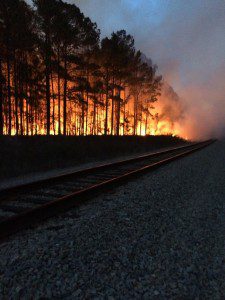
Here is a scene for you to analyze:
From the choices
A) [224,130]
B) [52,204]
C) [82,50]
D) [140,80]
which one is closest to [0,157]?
[52,204]

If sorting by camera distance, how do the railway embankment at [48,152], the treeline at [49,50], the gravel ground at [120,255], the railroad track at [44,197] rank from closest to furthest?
the gravel ground at [120,255] → the railroad track at [44,197] → the railway embankment at [48,152] → the treeline at [49,50]

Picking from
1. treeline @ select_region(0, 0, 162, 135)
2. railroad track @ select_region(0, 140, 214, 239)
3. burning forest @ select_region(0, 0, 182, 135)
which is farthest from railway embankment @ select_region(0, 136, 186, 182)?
treeline @ select_region(0, 0, 162, 135)

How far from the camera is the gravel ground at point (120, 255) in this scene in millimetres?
3576

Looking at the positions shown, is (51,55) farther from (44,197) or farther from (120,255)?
(120,255)

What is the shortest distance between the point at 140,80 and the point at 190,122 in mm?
47814

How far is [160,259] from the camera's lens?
4.42 metres

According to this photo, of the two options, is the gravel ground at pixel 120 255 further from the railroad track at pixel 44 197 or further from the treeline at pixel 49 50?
the treeline at pixel 49 50

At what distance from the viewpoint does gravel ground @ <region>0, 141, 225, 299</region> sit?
3.58 m

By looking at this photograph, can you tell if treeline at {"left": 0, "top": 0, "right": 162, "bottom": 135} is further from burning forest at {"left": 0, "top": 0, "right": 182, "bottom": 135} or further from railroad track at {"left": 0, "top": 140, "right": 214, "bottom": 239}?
railroad track at {"left": 0, "top": 140, "right": 214, "bottom": 239}

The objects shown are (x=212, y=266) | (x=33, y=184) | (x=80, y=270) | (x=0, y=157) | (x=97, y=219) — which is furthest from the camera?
(x=0, y=157)

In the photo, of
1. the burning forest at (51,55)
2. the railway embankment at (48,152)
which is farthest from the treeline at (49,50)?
the railway embankment at (48,152)

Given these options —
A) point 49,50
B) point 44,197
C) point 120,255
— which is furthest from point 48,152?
point 49,50

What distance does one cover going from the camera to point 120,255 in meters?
4.42

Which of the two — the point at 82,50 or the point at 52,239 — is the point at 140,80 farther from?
the point at 52,239
